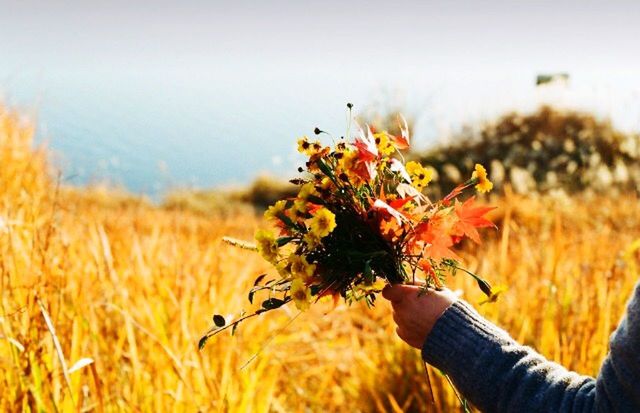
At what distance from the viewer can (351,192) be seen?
1136mm

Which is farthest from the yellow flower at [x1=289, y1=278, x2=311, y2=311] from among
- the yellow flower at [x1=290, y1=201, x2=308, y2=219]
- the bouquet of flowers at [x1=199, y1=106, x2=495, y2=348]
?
the yellow flower at [x1=290, y1=201, x2=308, y2=219]

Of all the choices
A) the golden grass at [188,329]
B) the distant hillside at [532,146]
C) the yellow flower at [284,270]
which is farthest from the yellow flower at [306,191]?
the distant hillside at [532,146]

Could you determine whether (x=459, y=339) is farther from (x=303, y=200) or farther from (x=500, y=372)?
(x=303, y=200)

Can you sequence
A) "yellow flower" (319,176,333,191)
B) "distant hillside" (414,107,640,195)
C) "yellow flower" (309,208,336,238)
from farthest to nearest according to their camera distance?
"distant hillside" (414,107,640,195) → "yellow flower" (319,176,333,191) → "yellow flower" (309,208,336,238)

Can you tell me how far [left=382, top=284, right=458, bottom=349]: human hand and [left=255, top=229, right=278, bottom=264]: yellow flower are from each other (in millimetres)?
199

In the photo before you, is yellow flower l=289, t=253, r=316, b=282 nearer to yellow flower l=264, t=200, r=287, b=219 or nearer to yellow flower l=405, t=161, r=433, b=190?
yellow flower l=264, t=200, r=287, b=219

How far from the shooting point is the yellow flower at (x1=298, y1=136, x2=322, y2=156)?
3.77 ft

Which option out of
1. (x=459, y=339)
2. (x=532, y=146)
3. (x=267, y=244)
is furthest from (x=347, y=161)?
(x=532, y=146)

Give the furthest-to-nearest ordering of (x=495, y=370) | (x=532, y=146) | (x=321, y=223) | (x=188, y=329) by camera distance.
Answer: (x=532, y=146) → (x=188, y=329) → (x=495, y=370) → (x=321, y=223)

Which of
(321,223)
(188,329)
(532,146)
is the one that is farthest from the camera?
(532,146)

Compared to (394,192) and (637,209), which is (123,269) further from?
(637,209)

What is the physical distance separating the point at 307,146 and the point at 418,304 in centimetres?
31

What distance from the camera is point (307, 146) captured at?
45.6 inches

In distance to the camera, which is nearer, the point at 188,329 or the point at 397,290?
the point at 397,290
